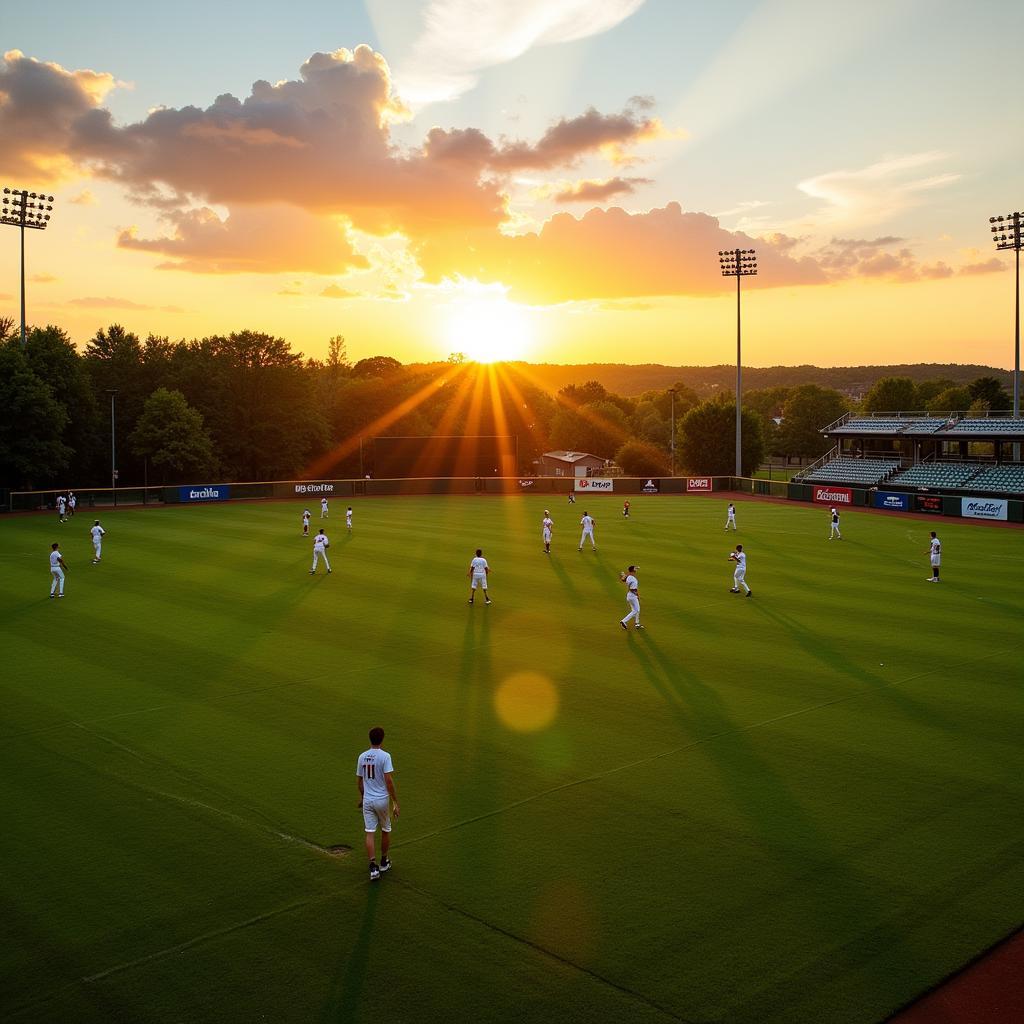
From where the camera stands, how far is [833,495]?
6388 cm

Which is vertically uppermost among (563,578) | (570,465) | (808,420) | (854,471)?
(808,420)

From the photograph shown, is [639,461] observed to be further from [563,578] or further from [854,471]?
[563,578]

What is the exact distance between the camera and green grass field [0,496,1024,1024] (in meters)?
8.87

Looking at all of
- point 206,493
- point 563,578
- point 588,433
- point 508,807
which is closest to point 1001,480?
point 563,578

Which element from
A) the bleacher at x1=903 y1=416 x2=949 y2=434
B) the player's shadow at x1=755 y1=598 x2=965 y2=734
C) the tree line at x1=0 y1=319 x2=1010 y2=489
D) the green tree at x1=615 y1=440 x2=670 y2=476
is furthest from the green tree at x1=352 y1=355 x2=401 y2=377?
the player's shadow at x1=755 y1=598 x2=965 y2=734

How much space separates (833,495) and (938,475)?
25.6 feet

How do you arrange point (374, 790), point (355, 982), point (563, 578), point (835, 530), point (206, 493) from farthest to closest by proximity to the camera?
point (206, 493)
point (835, 530)
point (563, 578)
point (374, 790)
point (355, 982)

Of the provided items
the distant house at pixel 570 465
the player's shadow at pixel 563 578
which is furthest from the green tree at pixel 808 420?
the player's shadow at pixel 563 578

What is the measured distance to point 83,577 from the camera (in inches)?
1270

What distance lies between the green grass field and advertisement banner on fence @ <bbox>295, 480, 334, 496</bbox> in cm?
4251

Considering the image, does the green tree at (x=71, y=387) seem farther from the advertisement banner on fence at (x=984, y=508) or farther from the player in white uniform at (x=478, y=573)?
the advertisement banner on fence at (x=984, y=508)

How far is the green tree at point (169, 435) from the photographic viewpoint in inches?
2933

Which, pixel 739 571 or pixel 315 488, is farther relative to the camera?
pixel 315 488

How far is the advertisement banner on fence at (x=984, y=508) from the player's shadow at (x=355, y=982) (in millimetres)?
51761
